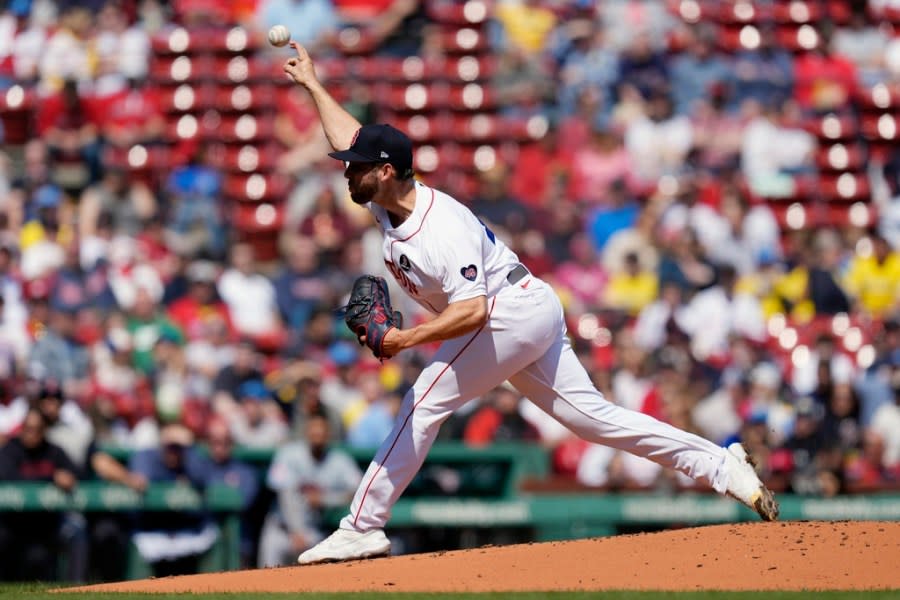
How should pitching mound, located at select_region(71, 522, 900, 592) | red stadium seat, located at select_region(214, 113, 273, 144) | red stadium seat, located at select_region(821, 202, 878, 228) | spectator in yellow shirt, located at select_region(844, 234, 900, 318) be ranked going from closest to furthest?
pitching mound, located at select_region(71, 522, 900, 592) < spectator in yellow shirt, located at select_region(844, 234, 900, 318) < red stadium seat, located at select_region(821, 202, 878, 228) < red stadium seat, located at select_region(214, 113, 273, 144)

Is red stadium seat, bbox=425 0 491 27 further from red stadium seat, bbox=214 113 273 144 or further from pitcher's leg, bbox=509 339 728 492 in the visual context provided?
pitcher's leg, bbox=509 339 728 492

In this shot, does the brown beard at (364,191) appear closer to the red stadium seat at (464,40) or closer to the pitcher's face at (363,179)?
the pitcher's face at (363,179)

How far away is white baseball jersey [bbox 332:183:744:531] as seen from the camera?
5984 millimetres

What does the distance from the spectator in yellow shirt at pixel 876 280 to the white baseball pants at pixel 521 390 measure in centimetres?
737

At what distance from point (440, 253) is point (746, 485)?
1.70 m

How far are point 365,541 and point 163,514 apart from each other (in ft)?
12.6

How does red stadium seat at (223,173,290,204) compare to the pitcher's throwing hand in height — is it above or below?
below

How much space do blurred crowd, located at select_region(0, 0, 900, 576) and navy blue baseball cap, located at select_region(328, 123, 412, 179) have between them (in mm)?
4226

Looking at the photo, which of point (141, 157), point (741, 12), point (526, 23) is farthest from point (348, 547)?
point (741, 12)

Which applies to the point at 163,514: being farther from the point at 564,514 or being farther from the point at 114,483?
the point at 564,514

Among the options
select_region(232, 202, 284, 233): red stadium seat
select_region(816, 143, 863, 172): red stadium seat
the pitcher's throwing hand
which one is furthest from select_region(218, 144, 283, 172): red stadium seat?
the pitcher's throwing hand

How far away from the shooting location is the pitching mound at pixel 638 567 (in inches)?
231

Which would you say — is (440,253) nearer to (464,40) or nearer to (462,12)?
(464,40)

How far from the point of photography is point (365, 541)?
6398mm
